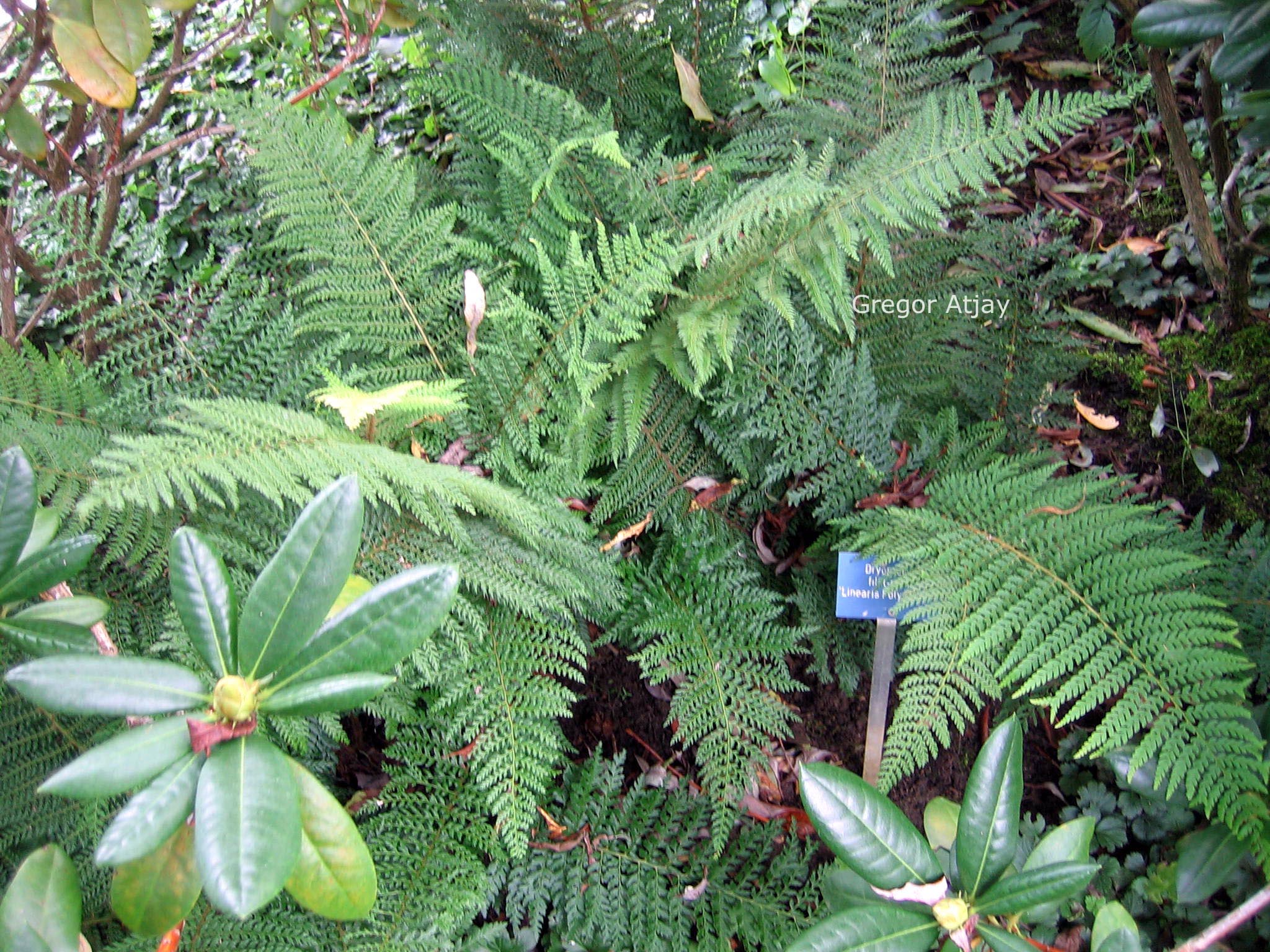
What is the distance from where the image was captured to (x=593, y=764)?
1.65 meters

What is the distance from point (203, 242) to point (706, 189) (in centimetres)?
167

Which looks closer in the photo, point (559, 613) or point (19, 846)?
point (19, 846)

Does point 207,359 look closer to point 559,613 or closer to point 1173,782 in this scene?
point 559,613

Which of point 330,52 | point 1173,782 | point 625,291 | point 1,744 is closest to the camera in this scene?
point 1173,782

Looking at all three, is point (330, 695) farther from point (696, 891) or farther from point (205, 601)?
point (696, 891)

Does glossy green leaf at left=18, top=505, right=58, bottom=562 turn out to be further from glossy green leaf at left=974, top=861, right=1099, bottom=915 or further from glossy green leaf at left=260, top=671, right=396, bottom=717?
glossy green leaf at left=974, top=861, right=1099, bottom=915

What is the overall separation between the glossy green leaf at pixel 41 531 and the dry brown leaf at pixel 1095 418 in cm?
214

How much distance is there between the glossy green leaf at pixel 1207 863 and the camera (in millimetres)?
1410

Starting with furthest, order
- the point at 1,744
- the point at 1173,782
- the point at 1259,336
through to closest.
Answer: the point at 1259,336 < the point at 1,744 < the point at 1173,782

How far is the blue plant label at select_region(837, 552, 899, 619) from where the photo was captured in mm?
1551

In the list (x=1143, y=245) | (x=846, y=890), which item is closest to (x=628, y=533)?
(x=846, y=890)

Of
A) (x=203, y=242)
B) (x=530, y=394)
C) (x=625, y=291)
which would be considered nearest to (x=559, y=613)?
(x=530, y=394)

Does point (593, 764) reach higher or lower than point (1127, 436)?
lower

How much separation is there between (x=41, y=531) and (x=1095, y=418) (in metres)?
2.22
